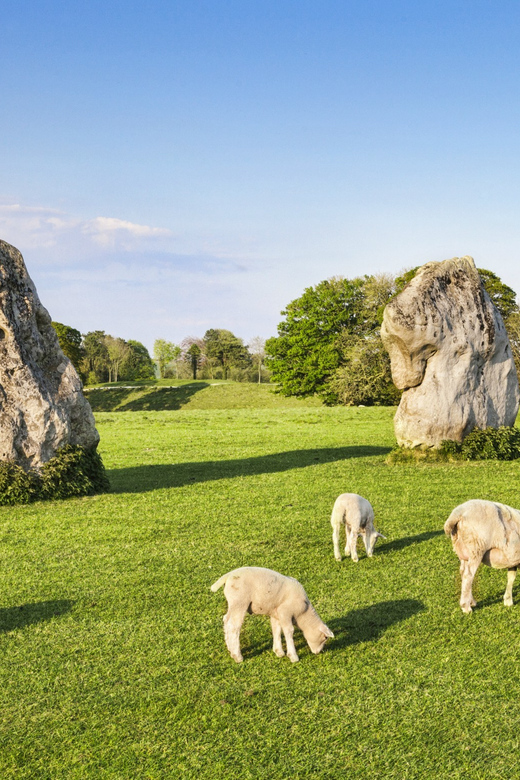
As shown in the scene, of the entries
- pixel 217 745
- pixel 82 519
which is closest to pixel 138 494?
pixel 82 519

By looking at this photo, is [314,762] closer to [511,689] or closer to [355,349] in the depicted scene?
[511,689]

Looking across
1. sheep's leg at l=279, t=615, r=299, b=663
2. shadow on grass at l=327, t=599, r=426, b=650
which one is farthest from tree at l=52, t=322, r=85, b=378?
sheep's leg at l=279, t=615, r=299, b=663

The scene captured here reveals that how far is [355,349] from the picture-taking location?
5000 cm

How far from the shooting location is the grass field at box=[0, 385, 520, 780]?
491cm

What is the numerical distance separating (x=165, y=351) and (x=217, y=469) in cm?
8390

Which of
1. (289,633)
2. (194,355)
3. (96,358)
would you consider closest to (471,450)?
(289,633)

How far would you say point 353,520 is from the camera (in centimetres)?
911

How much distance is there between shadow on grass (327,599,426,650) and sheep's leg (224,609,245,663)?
1005 millimetres

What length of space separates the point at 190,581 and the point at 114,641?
2016mm

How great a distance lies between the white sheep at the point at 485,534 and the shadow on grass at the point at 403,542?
2.85m

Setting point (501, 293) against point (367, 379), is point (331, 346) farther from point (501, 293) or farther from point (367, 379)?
point (501, 293)

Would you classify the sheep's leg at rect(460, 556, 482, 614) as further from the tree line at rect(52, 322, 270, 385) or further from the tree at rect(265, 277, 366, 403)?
the tree line at rect(52, 322, 270, 385)

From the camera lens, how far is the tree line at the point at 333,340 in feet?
161

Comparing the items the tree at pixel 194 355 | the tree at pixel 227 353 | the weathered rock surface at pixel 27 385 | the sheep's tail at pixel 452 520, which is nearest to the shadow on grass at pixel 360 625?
the sheep's tail at pixel 452 520
